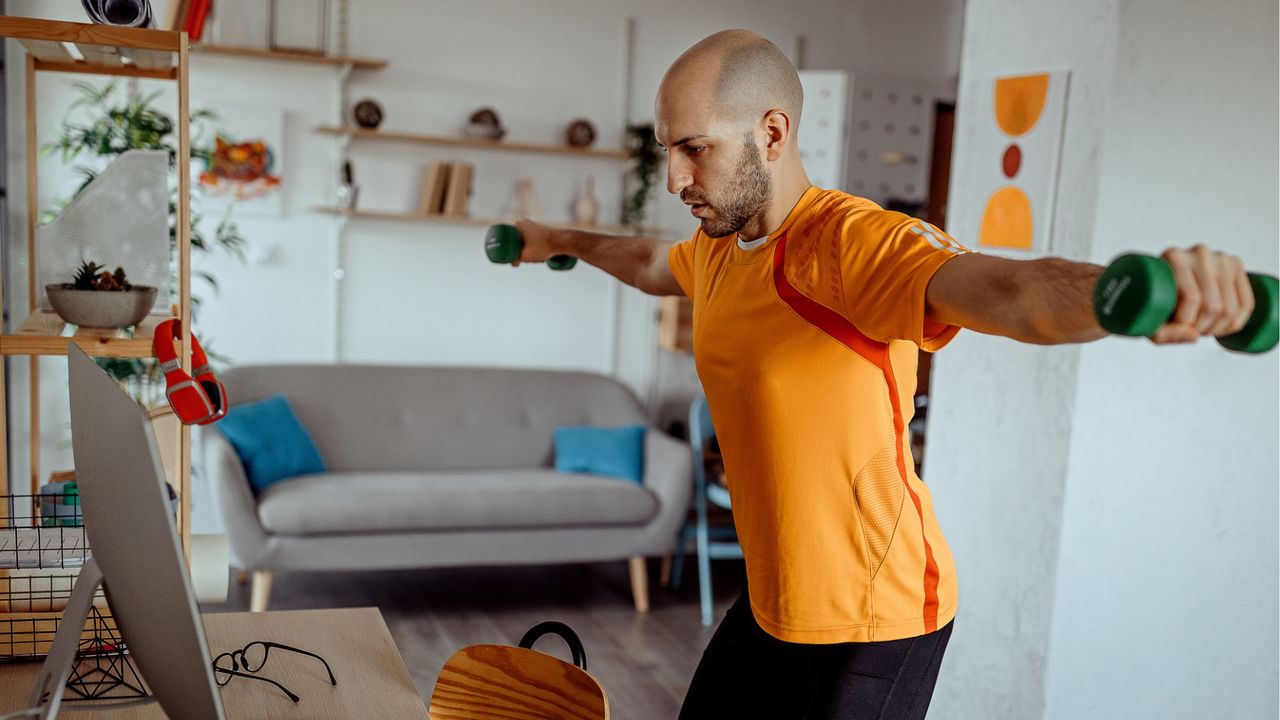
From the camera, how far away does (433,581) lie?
4586mm

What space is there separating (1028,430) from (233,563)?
2.91 m

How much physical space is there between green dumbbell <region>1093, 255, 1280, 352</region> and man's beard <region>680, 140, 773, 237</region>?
653 mm

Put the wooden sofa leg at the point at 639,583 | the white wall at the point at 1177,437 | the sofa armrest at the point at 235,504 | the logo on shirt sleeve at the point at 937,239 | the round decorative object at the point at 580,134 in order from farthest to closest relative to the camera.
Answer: the round decorative object at the point at 580,134, the wooden sofa leg at the point at 639,583, the sofa armrest at the point at 235,504, the white wall at the point at 1177,437, the logo on shirt sleeve at the point at 937,239

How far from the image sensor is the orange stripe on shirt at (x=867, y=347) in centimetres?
140

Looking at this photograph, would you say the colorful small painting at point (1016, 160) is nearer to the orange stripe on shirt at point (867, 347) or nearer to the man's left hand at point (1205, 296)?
the orange stripe on shirt at point (867, 347)

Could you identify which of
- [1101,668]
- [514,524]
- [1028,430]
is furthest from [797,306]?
[514,524]

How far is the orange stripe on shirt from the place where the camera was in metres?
1.40

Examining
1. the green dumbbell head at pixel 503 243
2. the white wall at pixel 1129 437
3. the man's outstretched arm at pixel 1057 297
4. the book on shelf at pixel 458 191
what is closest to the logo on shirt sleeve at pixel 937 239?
the man's outstretched arm at pixel 1057 297

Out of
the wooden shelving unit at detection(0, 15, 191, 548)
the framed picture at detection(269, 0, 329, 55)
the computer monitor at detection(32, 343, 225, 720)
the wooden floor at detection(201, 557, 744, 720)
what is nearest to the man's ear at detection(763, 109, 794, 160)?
the wooden shelving unit at detection(0, 15, 191, 548)

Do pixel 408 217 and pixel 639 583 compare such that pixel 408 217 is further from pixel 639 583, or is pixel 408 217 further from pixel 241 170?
pixel 639 583

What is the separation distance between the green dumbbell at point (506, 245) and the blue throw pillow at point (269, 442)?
2.33m

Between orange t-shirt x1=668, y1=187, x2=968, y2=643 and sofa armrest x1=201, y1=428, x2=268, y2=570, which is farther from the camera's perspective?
sofa armrest x1=201, y1=428, x2=268, y2=570

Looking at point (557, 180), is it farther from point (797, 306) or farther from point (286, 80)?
point (797, 306)

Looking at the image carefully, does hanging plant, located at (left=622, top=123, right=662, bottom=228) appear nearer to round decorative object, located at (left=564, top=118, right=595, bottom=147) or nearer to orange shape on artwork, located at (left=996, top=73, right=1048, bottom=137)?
round decorative object, located at (left=564, top=118, right=595, bottom=147)
